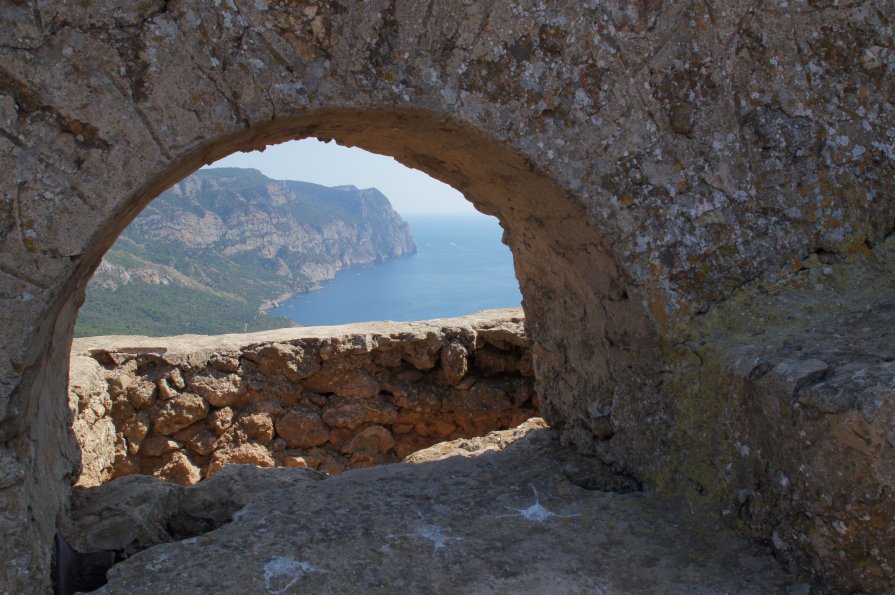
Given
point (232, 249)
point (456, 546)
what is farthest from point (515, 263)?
point (232, 249)

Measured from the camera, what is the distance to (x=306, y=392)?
Answer: 15.0 feet

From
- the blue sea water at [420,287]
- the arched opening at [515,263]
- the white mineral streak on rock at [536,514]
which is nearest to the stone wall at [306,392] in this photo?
the arched opening at [515,263]

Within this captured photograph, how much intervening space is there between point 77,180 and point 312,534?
1.19 metres

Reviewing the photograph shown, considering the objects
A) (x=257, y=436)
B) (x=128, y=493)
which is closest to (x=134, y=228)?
(x=257, y=436)

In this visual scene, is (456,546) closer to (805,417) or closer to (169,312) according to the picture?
(805,417)

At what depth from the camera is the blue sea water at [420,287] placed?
585 inches

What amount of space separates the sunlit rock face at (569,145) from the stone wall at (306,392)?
1.48m

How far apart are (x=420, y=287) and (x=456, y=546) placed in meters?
16.0

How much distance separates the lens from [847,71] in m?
2.43

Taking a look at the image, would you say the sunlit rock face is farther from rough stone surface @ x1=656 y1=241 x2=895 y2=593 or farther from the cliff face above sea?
the cliff face above sea

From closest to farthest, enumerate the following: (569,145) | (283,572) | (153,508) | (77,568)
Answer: (283,572) < (77,568) < (569,145) < (153,508)

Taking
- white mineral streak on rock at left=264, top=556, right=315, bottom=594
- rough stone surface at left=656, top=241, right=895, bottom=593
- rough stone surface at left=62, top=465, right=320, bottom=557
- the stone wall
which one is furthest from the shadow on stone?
the stone wall

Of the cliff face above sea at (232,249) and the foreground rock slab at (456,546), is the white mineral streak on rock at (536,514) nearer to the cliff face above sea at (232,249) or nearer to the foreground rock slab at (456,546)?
the foreground rock slab at (456,546)

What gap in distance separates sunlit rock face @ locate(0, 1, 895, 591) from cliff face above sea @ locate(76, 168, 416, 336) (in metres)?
14.5
